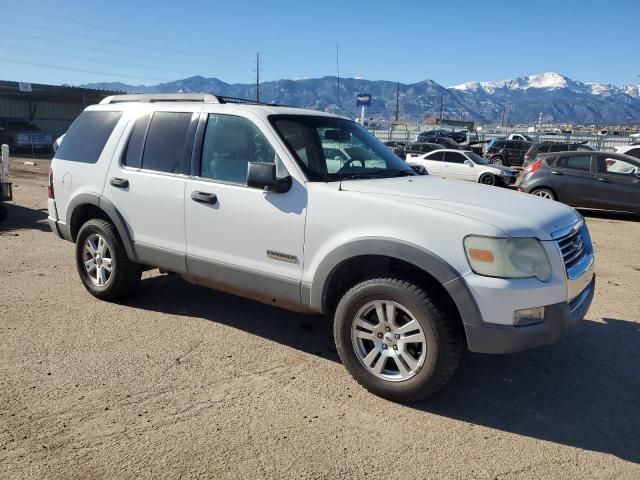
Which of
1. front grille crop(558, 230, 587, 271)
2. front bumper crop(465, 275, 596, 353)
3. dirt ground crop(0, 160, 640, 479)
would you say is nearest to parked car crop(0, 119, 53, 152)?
dirt ground crop(0, 160, 640, 479)

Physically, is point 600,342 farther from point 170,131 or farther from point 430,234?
point 170,131

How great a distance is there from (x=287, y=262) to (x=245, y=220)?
462 millimetres

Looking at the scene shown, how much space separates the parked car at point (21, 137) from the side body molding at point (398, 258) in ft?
95.6

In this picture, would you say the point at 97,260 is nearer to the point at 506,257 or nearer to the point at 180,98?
the point at 180,98

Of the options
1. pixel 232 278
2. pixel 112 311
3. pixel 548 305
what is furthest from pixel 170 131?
pixel 548 305

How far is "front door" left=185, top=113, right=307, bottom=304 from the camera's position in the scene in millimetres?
3779

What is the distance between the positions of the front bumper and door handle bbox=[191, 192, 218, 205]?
208 centimetres

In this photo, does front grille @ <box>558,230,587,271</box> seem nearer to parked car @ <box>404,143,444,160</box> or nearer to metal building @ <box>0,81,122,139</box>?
parked car @ <box>404,143,444,160</box>

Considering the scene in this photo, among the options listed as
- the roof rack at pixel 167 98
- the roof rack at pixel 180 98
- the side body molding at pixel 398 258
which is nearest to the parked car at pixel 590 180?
the roof rack at pixel 180 98

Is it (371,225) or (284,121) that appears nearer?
(371,225)

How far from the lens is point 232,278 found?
411 centimetres

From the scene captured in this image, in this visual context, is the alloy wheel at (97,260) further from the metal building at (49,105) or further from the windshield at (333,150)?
the metal building at (49,105)

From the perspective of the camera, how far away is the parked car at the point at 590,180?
11703mm

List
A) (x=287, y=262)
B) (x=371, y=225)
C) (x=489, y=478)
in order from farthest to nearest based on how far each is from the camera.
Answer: (x=287, y=262) < (x=371, y=225) < (x=489, y=478)
